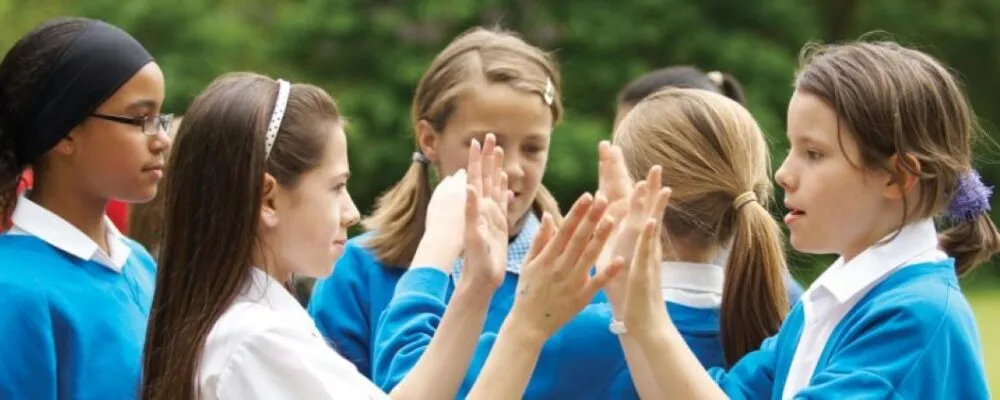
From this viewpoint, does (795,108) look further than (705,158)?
No

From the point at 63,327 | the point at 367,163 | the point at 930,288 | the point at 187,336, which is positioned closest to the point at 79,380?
the point at 63,327

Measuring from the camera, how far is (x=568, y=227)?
9.07 feet

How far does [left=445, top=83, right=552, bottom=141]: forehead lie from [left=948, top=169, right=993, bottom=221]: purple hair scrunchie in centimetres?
115

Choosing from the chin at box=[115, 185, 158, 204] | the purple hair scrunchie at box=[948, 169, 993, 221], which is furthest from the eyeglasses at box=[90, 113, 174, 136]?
the purple hair scrunchie at box=[948, 169, 993, 221]

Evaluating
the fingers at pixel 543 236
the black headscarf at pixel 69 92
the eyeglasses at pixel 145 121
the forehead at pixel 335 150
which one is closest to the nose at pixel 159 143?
the eyeglasses at pixel 145 121

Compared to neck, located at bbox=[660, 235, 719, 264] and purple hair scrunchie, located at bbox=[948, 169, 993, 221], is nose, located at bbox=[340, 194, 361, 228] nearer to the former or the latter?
neck, located at bbox=[660, 235, 719, 264]

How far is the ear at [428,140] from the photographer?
394cm

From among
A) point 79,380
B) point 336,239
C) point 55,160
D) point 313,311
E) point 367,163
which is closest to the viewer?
point 336,239

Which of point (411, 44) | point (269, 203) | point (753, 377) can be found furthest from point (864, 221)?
→ point (411, 44)

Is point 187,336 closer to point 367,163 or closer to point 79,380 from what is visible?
point 79,380

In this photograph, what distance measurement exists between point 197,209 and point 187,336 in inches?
9.2

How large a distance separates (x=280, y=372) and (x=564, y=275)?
1.75 feet

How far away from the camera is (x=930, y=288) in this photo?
2.72m

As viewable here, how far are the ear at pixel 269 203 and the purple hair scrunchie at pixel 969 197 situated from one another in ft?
4.14
